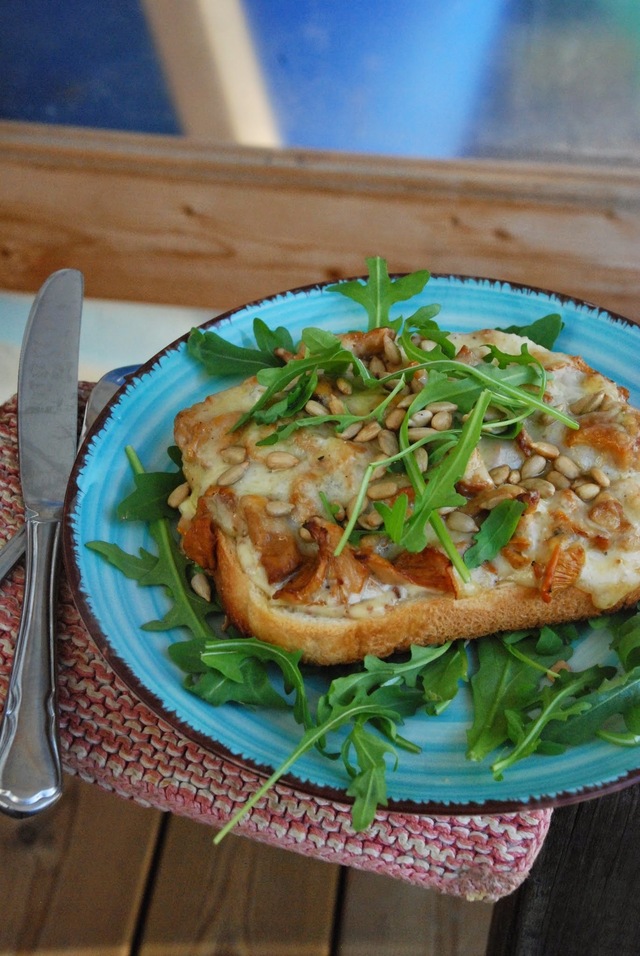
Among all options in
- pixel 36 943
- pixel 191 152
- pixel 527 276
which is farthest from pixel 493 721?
pixel 191 152

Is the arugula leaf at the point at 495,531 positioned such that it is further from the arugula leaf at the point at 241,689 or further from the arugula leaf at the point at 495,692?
the arugula leaf at the point at 241,689

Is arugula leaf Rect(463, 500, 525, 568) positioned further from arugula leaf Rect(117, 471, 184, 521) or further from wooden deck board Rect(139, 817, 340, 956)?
wooden deck board Rect(139, 817, 340, 956)

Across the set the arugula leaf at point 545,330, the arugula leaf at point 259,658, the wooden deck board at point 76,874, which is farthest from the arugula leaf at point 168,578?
the wooden deck board at point 76,874

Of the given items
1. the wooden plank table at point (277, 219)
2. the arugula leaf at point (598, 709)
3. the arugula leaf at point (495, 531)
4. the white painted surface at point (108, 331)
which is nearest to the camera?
the arugula leaf at point (598, 709)

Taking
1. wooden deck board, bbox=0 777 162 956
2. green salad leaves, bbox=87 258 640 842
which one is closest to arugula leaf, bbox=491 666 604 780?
green salad leaves, bbox=87 258 640 842

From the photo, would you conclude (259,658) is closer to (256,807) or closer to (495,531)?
(256,807)

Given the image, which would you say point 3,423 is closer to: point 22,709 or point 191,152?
point 22,709

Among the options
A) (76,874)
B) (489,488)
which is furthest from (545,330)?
(76,874)
